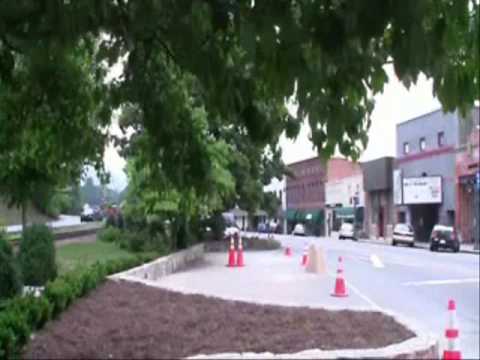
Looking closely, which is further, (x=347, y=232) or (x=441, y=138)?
(x=347, y=232)

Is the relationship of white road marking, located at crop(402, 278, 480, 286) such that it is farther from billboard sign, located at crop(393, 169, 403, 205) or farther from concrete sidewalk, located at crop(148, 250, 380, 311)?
billboard sign, located at crop(393, 169, 403, 205)

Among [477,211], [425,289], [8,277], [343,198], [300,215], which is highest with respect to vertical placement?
[343,198]

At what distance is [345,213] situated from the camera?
89.9 meters

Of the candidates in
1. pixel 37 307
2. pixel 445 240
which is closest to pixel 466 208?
pixel 445 240

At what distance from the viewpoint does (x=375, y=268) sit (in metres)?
31.1

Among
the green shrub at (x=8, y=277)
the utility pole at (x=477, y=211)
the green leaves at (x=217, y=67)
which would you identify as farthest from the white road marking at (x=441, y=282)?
the utility pole at (x=477, y=211)

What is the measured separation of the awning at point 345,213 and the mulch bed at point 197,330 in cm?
7377

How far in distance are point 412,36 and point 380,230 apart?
242 feet

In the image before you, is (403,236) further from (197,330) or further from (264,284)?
(197,330)

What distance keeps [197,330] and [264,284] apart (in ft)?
37.2

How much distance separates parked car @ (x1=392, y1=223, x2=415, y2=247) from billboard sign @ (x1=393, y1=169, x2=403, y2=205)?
26.9ft

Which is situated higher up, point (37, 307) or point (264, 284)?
point (37, 307)

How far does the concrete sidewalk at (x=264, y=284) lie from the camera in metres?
17.8

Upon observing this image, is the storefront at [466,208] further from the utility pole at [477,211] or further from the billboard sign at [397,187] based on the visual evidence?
the billboard sign at [397,187]
